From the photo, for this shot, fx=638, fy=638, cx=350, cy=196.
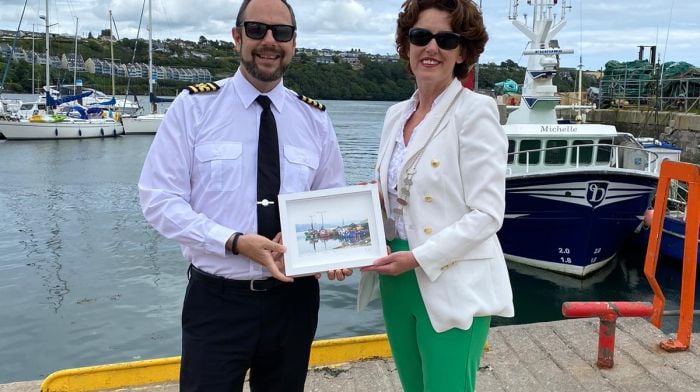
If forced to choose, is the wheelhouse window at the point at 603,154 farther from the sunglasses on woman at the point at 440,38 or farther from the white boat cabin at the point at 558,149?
the sunglasses on woman at the point at 440,38

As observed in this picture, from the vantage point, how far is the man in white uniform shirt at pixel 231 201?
2.10m

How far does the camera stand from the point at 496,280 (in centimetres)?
222

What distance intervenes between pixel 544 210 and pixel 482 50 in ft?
29.8

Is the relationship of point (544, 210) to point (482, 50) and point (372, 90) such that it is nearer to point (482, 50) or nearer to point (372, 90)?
point (482, 50)

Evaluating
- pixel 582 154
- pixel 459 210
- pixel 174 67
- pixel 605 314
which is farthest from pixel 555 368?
pixel 174 67

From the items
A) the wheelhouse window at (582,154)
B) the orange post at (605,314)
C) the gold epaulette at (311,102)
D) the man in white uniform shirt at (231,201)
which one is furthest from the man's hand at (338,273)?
the wheelhouse window at (582,154)

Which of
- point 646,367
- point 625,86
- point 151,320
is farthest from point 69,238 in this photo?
point 625,86

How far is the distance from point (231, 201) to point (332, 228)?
358mm

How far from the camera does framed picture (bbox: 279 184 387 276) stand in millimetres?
2150

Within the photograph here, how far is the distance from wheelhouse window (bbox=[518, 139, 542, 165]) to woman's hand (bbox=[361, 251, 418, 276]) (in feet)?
31.6

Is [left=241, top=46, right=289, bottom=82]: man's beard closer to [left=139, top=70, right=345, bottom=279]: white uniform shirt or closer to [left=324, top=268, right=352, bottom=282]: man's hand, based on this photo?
[left=139, top=70, right=345, bottom=279]: white uniform shirt

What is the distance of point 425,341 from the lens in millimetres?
2248

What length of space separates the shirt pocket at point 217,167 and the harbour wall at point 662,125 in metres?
22.6

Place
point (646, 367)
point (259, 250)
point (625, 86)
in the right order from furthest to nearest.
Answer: point (625, 86) < point (646, 367) < point (259, 250)
